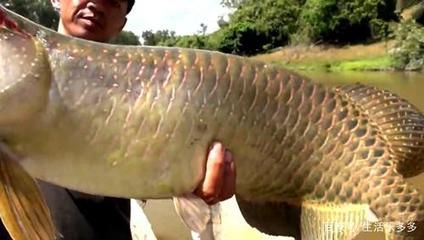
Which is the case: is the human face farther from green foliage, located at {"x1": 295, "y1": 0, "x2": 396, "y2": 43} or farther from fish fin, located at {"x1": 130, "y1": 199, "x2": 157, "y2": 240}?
green foliage, located at {"x1": 295, "y1": 0, "x2": 396, "y2": 43}

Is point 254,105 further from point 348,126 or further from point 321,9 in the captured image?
point 321,9

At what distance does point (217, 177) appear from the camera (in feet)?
7.84

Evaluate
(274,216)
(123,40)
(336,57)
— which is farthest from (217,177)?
→ (336,57)

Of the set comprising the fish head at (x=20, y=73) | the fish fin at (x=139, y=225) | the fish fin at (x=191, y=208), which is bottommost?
the fish fin at (x=139, y=225)

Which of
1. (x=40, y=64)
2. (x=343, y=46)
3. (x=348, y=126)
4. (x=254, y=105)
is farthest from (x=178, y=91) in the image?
(x=343, y=46)

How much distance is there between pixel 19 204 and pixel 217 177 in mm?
638

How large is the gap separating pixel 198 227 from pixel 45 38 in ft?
2.70

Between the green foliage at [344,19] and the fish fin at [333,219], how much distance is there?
44.2m

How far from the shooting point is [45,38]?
230 cm

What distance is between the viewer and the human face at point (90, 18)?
2.90 meters

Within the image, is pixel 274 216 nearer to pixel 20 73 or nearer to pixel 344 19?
pixel 20 73

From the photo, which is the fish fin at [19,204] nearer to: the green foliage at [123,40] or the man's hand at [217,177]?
the man's hand at [217,177]

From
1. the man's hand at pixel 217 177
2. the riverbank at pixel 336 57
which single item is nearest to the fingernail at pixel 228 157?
the man's hand at pixel 217 177

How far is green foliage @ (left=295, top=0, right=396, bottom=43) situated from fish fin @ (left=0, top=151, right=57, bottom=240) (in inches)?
1763
